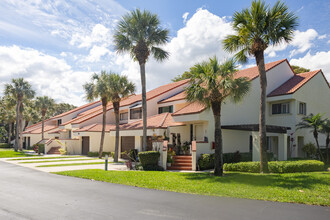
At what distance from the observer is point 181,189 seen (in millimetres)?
11172

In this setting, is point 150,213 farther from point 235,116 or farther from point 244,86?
point 235,116

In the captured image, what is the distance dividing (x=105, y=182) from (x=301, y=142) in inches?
747

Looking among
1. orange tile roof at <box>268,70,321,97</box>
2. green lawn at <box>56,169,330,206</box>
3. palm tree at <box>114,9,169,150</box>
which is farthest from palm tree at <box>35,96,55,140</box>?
orange tile roof at <box>268,70,321,97</box>

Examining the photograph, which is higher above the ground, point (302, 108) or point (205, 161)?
point (302, 108)

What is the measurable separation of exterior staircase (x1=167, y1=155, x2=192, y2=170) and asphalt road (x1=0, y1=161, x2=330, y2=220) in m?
7.57

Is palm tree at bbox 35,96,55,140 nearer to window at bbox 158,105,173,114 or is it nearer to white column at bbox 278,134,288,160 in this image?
window at bbox 158,105,173,114

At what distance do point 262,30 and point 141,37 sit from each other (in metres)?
8.59

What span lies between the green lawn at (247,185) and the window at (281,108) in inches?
503

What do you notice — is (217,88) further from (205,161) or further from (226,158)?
(226,158)

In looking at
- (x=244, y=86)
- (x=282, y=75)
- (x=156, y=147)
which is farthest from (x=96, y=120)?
(x=244, y=86)

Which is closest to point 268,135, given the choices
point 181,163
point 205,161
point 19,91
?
point 205,161

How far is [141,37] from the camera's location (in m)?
19.8

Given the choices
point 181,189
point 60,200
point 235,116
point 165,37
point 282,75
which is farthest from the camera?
point 282,75

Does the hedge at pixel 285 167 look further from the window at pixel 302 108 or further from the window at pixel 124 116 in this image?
the window at pixel 124 116
